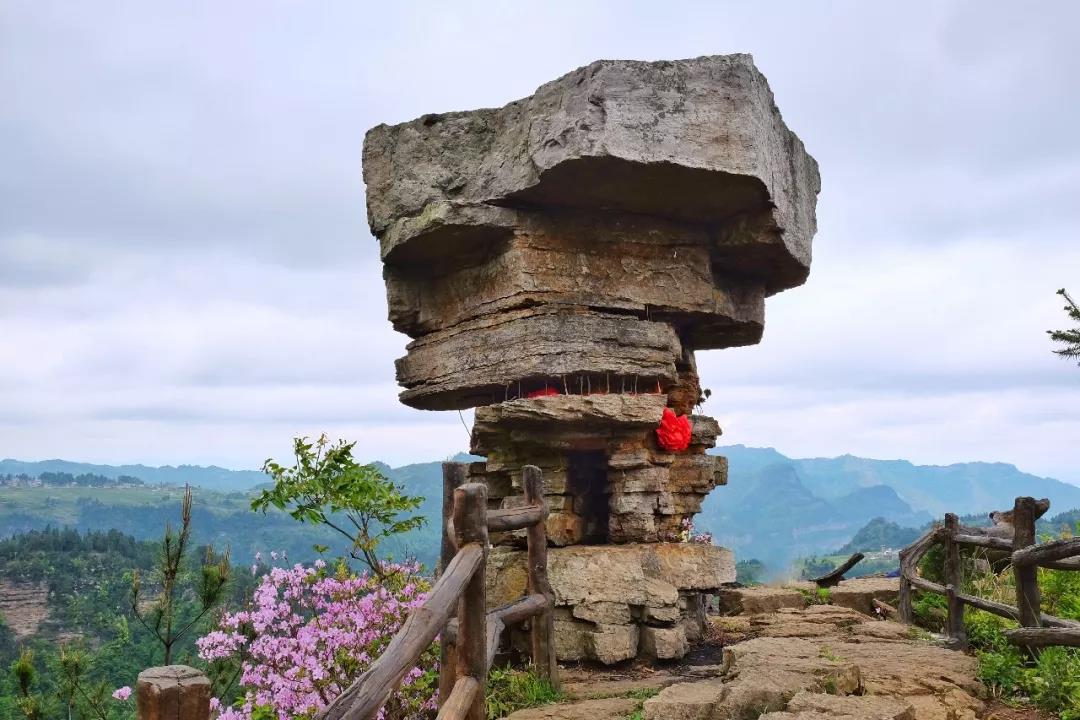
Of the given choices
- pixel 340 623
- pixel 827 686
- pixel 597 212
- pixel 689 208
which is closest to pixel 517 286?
pixel 597 212

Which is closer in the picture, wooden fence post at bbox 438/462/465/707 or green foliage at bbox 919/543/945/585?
wooden fence post at bbox 438/462/465/707

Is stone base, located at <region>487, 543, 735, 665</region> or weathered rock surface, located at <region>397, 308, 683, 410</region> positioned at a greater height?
weathered rock surface, located at <region>397, 308, 683, 410</region>

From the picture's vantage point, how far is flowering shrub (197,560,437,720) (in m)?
5.60

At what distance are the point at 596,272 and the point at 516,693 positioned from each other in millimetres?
4851

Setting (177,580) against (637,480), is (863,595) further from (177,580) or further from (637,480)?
(177,580)

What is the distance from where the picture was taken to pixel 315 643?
19.2 ft

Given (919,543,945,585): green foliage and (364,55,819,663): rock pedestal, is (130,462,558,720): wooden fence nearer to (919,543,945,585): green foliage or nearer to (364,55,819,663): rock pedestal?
(364,55,819,663): rock pedestal

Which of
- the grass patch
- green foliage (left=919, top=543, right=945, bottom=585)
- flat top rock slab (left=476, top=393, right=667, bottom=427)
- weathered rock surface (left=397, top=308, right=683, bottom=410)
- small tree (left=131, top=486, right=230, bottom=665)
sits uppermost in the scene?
weathered rock surface (left=397, top=308, right=683, bottom=410)

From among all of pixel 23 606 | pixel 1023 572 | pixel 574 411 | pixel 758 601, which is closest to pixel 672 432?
pixel 574 411

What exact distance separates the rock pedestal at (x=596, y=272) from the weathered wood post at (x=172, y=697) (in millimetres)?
6410

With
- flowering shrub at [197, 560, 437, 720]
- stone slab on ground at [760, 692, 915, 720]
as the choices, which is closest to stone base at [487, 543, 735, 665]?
A: flowering shrub at [197, 560, 437, 720]

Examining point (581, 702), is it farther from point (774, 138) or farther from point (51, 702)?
point (774, 138)

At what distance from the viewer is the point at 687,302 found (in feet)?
32.5

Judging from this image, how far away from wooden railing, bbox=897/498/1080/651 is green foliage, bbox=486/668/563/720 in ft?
12.0
